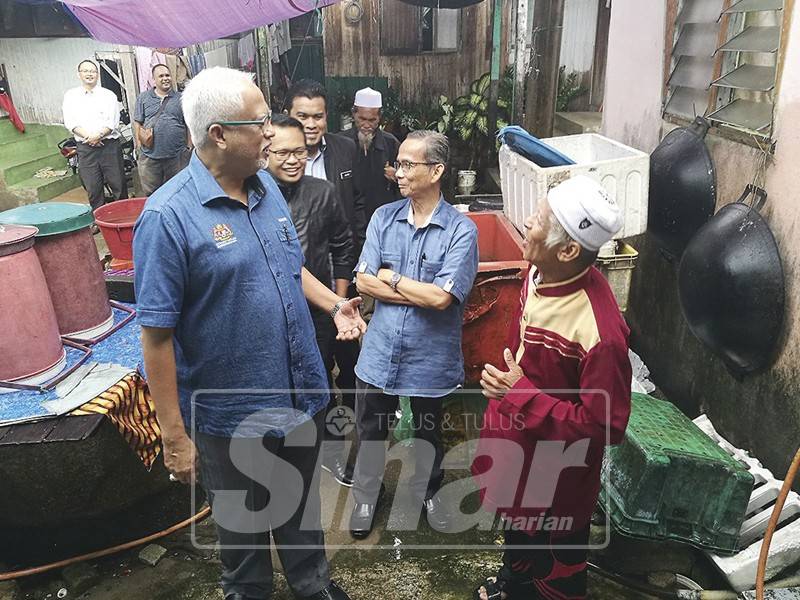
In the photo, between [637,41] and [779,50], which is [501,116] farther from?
[779,50]

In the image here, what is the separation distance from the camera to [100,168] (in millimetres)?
8367

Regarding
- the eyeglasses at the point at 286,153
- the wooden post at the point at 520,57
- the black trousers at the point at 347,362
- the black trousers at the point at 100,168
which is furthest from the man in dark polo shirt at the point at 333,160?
the black trousers at the point at 100,168

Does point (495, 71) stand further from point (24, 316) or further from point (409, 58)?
point (24, 316)

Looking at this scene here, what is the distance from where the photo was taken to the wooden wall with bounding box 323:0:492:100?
11.5 meters

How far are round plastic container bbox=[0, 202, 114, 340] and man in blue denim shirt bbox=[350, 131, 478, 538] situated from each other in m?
1.46

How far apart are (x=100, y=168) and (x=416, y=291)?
7.08 meters

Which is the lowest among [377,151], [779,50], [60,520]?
[60,520]

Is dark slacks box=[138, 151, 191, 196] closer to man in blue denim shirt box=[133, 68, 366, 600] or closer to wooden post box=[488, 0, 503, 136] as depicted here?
wooden post box=[488, 0, 503, 136]

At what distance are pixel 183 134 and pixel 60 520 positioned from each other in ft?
18.6

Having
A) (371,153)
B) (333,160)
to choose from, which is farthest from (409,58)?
(333,160)

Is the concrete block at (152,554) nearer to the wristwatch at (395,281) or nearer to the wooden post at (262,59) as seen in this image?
the wristwatch at (395,281)

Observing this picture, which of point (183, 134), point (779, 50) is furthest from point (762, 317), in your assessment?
point (183, 134)

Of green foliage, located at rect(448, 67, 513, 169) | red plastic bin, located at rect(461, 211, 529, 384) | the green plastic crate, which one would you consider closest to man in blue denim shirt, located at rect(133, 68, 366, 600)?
red plastic bin, located at rect(461, 211, 529, 384)

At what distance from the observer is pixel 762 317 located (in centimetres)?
321
